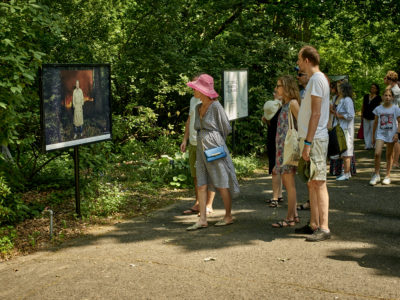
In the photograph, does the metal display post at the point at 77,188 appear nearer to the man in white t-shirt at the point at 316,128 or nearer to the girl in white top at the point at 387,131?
the man in white t-shirt at the point at 316,128

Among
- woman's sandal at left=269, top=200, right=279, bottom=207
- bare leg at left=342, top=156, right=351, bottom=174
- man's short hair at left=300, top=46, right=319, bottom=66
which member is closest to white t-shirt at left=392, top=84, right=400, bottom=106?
bare leg at left=342, top=156, right=351, bottom=174

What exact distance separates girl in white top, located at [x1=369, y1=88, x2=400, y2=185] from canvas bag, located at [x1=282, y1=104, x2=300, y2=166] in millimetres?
3714

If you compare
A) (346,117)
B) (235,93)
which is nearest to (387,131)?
(346,117)

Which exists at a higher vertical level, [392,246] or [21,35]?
[21,35]

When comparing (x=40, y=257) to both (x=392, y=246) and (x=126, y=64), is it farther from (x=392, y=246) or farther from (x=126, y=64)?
(x=126, y=64)

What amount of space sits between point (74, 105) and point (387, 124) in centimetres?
590

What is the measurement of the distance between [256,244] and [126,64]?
9123 mm

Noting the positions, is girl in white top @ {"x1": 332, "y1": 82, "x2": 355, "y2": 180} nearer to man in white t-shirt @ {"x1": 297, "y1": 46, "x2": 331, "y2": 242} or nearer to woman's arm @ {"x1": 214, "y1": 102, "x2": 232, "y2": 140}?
woman's arm @ {"x1": 214, "y1": 102, "x2": 232, "y2": 140}

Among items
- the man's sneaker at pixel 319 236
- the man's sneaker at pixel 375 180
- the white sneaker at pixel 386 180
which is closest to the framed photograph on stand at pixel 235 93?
the man's sneaker at pixel 375 180

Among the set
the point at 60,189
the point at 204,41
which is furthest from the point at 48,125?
the point at 204,41

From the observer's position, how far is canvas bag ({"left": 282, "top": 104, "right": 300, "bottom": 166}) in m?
6.41

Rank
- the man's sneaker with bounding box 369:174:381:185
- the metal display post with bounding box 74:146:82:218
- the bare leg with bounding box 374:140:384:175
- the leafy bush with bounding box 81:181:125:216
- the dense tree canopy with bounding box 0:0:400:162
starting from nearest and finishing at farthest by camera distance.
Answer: the metal display post with bounding box 74:146:82:218 < the leafy bush with bounding box 81:181:125:216 < the man's sneaker with bounding box 369:174:381:185 < the bare leg with bounding box 374:140:384:175 < the dense tree canopy with bounding box 0:0:400:162

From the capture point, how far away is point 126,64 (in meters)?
13.9

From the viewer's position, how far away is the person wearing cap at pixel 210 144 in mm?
6531
